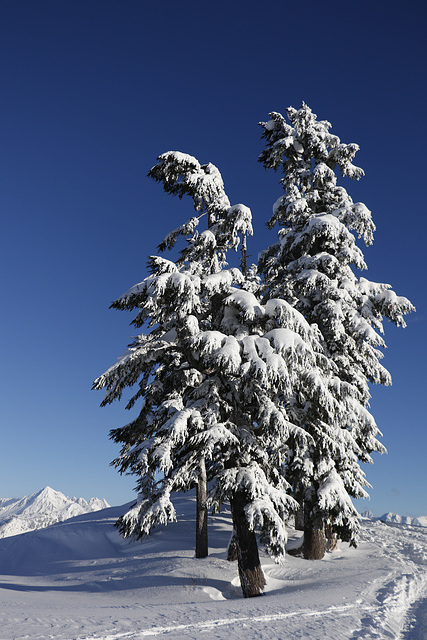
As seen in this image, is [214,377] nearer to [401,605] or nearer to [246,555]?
[246,555]

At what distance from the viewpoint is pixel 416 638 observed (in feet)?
22.6

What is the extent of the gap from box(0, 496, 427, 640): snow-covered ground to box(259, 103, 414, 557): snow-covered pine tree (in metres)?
2.07

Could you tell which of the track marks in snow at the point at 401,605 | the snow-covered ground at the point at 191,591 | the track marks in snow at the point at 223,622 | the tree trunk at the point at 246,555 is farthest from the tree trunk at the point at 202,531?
the track marks in snow at the point at 223,622

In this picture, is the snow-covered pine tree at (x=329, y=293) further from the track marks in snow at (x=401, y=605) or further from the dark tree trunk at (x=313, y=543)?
the track marks in snow at (x=401, y=605)

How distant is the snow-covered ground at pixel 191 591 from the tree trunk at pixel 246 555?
48cm

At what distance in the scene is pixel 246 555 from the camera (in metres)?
11.4

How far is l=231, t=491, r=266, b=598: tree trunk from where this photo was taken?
11.2m

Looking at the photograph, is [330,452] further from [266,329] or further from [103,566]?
[103,566]

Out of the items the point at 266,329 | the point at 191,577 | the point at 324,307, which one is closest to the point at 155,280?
the point at 266,329

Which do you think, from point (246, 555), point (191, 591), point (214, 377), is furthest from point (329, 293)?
point (191, 591)

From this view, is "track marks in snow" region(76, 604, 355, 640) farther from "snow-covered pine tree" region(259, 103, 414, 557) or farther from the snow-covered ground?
"snow-covered pine tree" region(259, 103, 414, 557)

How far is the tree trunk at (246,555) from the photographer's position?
11.2 m

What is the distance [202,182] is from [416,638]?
11397 millimetres

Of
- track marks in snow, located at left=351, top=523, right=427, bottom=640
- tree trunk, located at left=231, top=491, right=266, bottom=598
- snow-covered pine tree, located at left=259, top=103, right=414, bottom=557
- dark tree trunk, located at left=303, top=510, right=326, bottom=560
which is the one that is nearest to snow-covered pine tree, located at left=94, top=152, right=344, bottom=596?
tree trunk, located at left=231, top=491, right=266, bottom=598
